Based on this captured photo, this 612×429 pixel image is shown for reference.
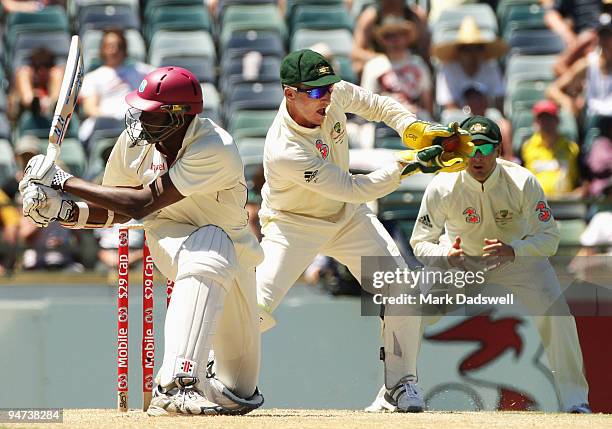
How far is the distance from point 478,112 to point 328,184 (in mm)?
4124

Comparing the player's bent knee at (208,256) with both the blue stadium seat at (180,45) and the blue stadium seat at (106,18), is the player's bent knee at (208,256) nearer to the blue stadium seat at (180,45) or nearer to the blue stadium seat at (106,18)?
the blue stadium seat at (180,45)

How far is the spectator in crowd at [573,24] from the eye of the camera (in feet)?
36.2

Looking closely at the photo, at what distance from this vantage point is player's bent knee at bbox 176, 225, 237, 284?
18.6ft

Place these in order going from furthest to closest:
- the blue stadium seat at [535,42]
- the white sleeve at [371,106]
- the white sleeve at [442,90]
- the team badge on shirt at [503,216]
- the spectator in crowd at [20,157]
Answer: the blue stadium seat at [535,42]
the white sleeve at [442,90]
the spectator in crowd at [20,157]
the team badge on shirt at [503,216]
the white sleeve at [371,106]

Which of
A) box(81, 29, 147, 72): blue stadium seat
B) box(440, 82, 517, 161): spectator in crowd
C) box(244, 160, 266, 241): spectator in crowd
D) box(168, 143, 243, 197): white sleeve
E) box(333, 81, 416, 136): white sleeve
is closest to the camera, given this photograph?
box(168, 143, 243, 197): white sleeve

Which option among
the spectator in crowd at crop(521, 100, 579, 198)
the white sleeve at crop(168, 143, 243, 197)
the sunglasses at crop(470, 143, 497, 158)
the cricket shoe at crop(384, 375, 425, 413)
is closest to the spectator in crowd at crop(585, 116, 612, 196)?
the spectator in crowd at crop(521, 100, 579, 198)

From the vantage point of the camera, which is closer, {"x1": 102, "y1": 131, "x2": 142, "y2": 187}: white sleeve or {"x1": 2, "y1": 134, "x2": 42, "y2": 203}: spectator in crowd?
{"x1": 102, "y1": 131, "x2": 142, "y2": 187}: white sleeve

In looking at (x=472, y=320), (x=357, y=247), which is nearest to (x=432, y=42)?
(x=472, y=320)

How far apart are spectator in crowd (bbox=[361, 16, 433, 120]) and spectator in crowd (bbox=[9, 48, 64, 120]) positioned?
2.61 metres

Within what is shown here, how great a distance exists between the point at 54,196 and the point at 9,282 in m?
3.03

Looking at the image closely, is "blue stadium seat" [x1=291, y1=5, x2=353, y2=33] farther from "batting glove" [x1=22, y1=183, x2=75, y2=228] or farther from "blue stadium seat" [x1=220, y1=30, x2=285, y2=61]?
"batting glove" [x1=22, y1=183, x2=75, y2=228]

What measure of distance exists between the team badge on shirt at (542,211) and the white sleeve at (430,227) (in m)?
0.54

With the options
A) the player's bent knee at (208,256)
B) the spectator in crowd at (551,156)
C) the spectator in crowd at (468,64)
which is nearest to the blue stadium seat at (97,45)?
the spectator in crowd at (468,64)

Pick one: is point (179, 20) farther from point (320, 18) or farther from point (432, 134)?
point (432, 134)
